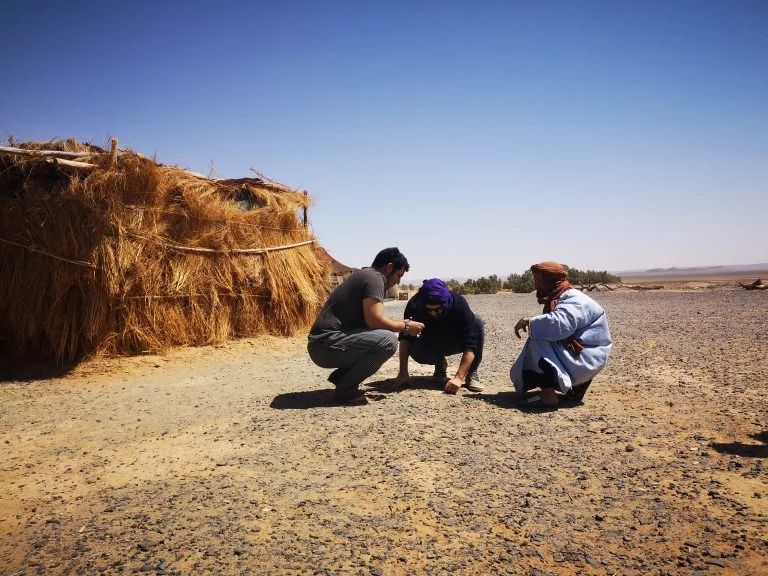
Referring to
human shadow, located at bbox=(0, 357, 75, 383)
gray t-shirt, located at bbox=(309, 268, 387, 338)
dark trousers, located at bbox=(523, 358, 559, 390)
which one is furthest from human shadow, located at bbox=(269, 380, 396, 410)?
human shadow, located at bbox=(0, 357, 75, 383)

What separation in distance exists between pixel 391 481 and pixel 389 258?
212cm

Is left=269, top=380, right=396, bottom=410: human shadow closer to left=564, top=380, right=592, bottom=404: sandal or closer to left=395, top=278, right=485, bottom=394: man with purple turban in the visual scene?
left=395, top=278, right=485, bottom=394: man with purple turban

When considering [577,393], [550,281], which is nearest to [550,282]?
[550,281]

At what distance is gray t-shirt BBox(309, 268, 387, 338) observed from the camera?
4324 millimetres

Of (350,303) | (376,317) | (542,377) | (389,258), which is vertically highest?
(389,258)

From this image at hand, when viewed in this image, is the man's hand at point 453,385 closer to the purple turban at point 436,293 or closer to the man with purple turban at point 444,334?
the man with purple turban at point 444,334

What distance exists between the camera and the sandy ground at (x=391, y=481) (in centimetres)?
215

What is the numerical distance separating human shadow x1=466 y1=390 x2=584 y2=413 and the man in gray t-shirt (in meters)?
0.92

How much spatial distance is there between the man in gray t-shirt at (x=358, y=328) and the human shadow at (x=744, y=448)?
2377 millimetres

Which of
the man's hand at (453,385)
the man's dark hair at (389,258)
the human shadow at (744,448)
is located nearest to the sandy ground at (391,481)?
the human shadow at (744,448)

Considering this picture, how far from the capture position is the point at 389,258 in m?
4.45

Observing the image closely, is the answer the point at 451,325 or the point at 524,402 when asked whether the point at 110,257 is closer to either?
the point at 451,325

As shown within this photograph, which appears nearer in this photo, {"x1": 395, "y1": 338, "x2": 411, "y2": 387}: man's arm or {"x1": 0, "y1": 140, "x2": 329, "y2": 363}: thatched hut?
{"x1": 395, "y1": 338, "x2": 411, "y2": 387}: man's arm

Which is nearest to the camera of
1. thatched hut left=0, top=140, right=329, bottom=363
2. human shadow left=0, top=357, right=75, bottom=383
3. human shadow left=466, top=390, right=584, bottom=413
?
human shadow left=466, top=390, right=584, bottom=413
